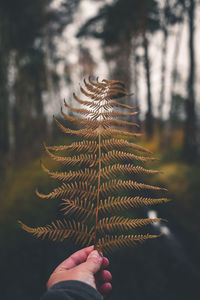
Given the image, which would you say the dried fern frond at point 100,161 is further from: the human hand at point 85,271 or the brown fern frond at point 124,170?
the human hand at point 85,271

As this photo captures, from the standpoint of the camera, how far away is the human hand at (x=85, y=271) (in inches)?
45.8

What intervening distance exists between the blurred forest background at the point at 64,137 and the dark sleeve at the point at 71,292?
954 mm

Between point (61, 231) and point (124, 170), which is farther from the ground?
point (124, 170)

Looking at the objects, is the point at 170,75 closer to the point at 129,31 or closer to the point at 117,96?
the point at 129,31

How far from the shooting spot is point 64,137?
359 inches

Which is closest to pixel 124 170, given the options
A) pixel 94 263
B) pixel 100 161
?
pixel 100 161

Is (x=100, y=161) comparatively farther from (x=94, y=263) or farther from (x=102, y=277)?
(x=102, y=277)

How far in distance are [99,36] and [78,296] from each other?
1360 cm

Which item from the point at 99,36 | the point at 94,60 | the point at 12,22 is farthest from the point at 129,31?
the point at 94,60

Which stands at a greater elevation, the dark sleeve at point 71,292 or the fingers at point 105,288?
the dark sleeve at point 71,292

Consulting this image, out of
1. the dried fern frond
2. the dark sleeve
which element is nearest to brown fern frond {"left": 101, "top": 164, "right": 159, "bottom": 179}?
the dried fern frond

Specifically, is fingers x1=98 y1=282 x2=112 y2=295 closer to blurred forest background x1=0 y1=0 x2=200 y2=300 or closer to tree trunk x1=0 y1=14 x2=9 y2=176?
blurred forest background x1=0 y1=0 x2=200 y2=300

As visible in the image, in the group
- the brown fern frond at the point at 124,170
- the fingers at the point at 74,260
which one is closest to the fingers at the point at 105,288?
the fingers at the point at 74,260

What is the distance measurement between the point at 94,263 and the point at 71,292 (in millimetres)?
259
